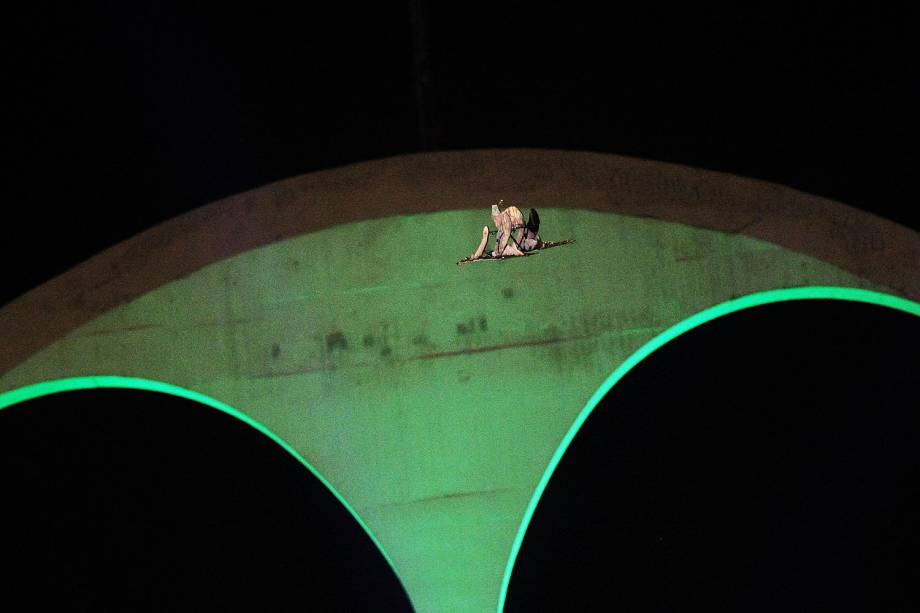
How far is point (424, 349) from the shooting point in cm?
416

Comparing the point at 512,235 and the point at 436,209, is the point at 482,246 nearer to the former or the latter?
the point at 512,235

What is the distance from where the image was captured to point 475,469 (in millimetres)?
4184

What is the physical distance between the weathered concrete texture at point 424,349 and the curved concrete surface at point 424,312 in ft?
0.03

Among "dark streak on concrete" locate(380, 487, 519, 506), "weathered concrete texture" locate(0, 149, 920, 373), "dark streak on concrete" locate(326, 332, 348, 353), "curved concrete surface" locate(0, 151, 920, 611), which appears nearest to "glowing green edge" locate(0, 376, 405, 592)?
"curved concrete surface" locate(0, 151, 920, 611)

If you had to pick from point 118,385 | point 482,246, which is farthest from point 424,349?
point 118,385

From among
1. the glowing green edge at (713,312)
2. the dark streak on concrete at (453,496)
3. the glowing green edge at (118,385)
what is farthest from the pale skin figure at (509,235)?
the glowing green edge at (118,385)

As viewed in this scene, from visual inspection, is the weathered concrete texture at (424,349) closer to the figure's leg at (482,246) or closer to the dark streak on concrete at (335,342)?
the dark streak on concrete at (335,342)

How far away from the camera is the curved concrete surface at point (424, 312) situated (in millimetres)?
4125

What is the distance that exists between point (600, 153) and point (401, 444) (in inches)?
73.0

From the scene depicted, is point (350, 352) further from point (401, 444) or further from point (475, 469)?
point (475, 469)

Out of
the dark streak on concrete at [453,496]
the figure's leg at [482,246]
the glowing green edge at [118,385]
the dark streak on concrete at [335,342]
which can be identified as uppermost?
the figure's leg at [482,246]

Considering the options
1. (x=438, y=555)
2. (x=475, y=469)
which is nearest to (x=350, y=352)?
(x=475, y=469)

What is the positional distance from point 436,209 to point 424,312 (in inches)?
21.5

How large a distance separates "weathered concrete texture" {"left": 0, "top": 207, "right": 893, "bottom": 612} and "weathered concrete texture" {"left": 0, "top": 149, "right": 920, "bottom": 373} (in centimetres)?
7
